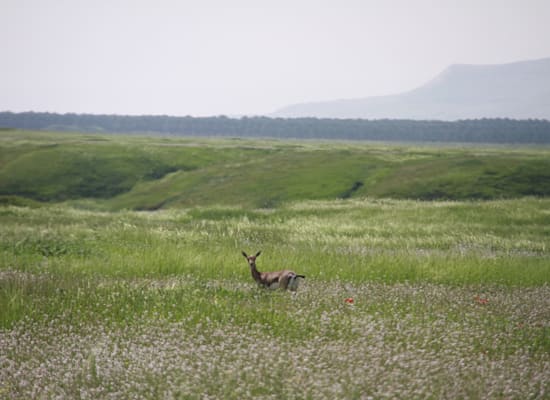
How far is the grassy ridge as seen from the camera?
6650 centimetres

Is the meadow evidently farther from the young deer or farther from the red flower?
the young deer

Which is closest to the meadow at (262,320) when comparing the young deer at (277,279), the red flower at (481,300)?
the red flower at (481,300)

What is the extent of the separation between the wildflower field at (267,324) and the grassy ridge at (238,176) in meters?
45.8

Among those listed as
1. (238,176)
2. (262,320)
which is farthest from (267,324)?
(238,176)

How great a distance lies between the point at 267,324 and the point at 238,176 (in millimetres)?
70932

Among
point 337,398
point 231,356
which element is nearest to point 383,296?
point 231,356

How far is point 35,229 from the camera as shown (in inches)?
1011

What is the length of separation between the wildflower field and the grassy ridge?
4575 cm

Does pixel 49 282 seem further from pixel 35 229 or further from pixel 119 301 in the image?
pixel 35 229

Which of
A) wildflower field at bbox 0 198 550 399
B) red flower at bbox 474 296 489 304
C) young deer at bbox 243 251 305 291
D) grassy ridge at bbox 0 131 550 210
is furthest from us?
grassy ridge at bbox 0 131 550 210

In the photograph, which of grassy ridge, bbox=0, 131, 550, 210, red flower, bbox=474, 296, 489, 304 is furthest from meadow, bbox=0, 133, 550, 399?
grassy ridge, bbox=0, 131, 550, 210

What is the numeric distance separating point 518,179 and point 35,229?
5578cm

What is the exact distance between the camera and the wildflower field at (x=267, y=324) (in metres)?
7.57

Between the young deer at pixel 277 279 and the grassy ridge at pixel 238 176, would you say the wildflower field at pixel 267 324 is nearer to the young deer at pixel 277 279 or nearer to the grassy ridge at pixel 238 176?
the young deer at pixel 277 279
